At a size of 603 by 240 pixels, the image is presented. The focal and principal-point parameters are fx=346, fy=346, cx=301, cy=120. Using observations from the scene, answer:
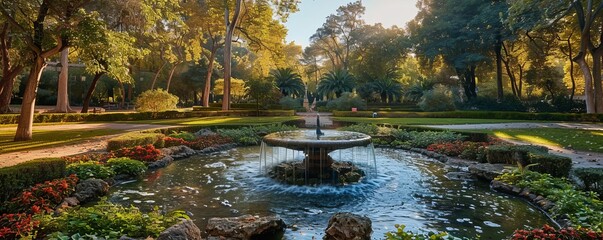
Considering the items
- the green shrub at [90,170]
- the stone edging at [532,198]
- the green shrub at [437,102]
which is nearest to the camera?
the stone edging at [532,198]

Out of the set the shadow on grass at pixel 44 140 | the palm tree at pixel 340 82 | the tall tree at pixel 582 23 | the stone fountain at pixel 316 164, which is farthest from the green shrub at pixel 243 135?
the palm tree at pixel 340 82

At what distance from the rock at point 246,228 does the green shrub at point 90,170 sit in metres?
4.81

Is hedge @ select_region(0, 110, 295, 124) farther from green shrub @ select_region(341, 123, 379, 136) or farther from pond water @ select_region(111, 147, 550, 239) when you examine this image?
pond water @ select_region(111, 147, 550, 239)

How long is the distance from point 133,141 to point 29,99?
520cm

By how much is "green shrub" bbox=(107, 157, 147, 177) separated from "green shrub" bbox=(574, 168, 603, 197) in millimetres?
10829

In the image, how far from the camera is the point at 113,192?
8.16 meters

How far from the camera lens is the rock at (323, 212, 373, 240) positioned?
5207 millimetres

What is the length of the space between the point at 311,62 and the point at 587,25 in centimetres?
5948

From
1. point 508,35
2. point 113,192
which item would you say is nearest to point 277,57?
point 508,35

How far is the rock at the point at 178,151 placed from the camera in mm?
12778

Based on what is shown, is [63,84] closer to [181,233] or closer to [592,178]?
[181,233]

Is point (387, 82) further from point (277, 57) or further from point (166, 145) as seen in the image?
point (166, 145)

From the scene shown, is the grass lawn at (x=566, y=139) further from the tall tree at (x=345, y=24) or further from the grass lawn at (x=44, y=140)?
the tall tree at (x=345, y=24)

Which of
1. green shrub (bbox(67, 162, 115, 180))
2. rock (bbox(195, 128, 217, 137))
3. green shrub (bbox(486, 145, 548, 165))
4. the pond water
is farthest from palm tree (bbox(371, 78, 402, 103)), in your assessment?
green shrub (bbox(67, 162, 115, 180))
